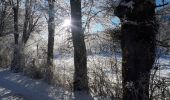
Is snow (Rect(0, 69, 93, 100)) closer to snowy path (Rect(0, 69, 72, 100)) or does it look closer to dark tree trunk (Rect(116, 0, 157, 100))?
snowy path (Rect(0, 69, 72, 100))

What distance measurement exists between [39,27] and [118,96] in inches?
848

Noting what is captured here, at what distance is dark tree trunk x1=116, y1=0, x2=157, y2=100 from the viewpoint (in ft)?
32.3

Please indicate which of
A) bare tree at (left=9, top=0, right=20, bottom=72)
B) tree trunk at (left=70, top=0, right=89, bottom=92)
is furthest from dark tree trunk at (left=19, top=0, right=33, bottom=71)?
tree trunk at (left=70, top=0, right=89, bottom=92)

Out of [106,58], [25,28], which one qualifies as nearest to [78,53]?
[106,58]

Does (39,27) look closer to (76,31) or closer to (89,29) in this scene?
(89,29)

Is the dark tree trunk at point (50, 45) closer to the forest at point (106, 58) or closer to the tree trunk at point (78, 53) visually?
the forest at point (106, 58)

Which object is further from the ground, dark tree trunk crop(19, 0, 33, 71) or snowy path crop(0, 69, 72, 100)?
dark tree trunk crop(19, 0, 33, 71)

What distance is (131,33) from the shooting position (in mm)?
10102

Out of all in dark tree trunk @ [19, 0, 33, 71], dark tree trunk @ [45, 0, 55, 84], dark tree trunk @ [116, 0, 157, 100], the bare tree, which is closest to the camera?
dark tree trunk @ [116, 0, 157, 100]

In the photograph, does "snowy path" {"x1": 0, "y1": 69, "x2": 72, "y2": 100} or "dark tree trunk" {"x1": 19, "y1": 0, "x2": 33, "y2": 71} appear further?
"dark tree trunk" {"x1": 19, "y1": 0, "x2": 33, "y2": 71}

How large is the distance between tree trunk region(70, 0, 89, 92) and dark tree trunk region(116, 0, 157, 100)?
4.11m

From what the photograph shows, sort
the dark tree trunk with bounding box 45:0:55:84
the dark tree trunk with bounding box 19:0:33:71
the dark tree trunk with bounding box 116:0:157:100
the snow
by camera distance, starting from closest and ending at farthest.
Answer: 1. the dark tree trunk with bounding box 116:0:157:100
2. the snow
3. the dark tree trunk with bounding box 45:0:55:84
4. the dark tree trunk with bounding box 19:0:33:71

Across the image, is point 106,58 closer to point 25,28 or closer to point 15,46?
point 15,46

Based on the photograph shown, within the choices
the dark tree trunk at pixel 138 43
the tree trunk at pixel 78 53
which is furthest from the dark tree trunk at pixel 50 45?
the dark tree trunk at pixel 138 43
